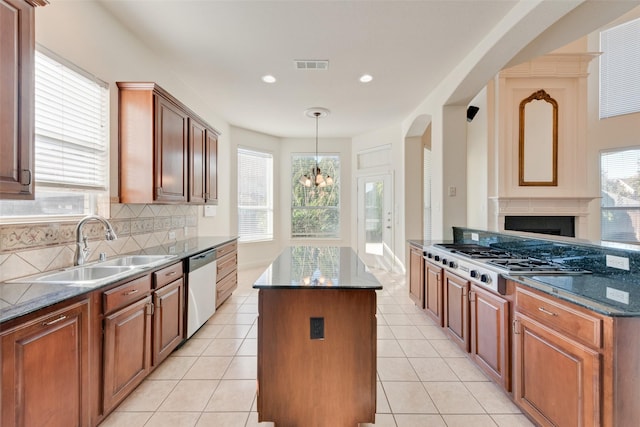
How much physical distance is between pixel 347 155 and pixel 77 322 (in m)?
5.74

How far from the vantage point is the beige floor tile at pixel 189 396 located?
75.5 inches

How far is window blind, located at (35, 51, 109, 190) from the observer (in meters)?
1.89

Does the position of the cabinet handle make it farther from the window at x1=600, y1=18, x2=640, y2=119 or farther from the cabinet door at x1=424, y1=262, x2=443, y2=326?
the window at x1=600, y1=18, x2=640, y2=119

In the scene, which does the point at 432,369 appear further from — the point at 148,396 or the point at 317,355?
the point at 148,396

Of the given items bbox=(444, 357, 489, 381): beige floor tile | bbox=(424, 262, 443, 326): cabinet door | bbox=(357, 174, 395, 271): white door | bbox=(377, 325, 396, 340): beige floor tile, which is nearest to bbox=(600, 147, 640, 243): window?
bbox=(357, 174, 395, 271): white door

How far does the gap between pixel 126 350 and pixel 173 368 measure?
651 mm

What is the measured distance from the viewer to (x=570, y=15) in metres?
2.32

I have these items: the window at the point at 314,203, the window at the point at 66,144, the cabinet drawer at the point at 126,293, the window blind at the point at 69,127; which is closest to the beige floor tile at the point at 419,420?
the cabinet drawer at the point at 126,293

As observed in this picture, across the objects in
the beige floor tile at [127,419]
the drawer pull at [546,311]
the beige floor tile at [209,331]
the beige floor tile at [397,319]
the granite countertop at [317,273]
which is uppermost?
the granite countertop at [317,273]

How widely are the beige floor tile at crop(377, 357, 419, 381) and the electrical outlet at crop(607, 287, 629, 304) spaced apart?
1.41 m

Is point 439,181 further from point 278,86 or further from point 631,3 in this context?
point 278,86

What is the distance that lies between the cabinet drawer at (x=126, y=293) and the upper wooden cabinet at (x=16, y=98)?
2.25 ft

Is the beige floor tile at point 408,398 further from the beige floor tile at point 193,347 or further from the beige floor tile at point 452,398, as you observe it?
the beige floor tile at point 193,347

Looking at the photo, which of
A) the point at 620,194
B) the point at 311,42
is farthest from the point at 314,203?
the point at 620,194
